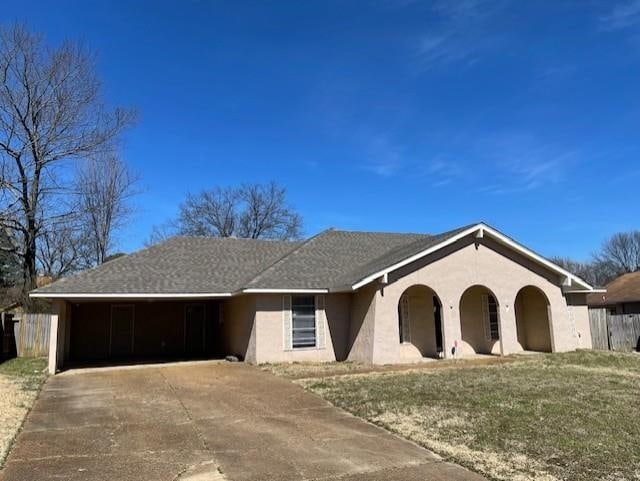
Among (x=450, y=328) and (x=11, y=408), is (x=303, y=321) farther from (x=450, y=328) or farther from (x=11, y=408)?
(x=11, y=408)

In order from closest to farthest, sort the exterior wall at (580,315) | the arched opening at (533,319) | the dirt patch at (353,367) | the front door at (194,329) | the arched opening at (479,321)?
the dirt patch at (353,367), the arched opening at (533,319), the arched opening at (479,321), the exterior wall at (580,315), the front door at (194,329)

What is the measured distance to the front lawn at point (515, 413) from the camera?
5.91 metres

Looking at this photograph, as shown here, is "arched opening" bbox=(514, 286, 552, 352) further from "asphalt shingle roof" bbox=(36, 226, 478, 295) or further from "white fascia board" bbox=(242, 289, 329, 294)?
"white fascia board" bbox=(242, 289, 329, 294)

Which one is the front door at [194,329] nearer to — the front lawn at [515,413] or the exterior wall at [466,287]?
the exterior wall at [466,287]

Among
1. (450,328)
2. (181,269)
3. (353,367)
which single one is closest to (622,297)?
(450,328)

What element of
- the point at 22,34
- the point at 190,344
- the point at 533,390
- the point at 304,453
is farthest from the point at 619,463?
the point at 22,34

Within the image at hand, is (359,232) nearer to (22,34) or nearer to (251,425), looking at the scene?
(251,425)

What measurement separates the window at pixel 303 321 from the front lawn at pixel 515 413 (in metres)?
3.80

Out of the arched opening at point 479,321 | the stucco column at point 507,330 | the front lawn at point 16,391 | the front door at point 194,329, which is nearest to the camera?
the front lawn at point 16,391

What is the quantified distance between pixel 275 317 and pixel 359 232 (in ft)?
27.3

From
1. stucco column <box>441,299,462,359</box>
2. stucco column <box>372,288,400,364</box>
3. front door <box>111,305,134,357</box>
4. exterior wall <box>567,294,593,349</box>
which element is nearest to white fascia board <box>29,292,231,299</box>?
front door <box>111,305,134,357</box>

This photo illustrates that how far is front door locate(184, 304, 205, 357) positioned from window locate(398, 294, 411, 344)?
846 centimetres

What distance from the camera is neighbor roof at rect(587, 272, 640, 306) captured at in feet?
96.0

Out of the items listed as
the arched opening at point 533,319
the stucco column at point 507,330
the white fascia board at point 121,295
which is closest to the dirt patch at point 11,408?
the white fascia board at point 121,295
